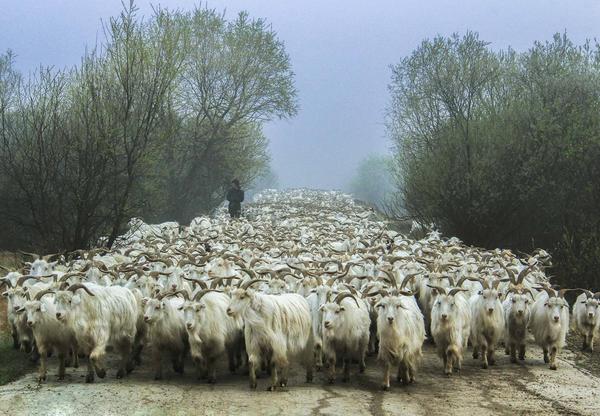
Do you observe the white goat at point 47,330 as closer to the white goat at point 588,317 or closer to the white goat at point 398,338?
the white goat at point 398,338

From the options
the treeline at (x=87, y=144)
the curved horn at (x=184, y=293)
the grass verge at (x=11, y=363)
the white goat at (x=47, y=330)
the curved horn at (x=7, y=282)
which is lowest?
the grass verge at (x=11, y=363)

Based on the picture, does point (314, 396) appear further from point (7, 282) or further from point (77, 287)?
point (7, 282)

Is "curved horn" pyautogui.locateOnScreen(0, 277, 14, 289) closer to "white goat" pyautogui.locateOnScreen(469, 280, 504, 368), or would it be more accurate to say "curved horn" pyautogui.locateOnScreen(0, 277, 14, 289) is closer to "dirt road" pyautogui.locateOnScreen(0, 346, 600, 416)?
"dirt road" pyautogui.locateOnScreen(0, 346, 600, 416)

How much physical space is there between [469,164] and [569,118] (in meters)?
3.77

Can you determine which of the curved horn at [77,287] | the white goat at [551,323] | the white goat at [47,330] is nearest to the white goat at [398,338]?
the white goat at [551,323]

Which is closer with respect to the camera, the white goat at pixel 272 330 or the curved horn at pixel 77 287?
the white goat at pixel 272 330

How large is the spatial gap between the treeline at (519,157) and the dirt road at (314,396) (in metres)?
11.8

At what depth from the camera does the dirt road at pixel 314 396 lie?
402 inches

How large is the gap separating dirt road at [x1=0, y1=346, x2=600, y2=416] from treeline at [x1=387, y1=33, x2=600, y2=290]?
38.7 feet

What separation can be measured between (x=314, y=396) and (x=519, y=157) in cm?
1750

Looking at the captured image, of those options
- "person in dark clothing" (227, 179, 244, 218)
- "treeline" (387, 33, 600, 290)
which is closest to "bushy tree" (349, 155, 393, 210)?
"person in dark clothing" (227, 179, 244, 218)

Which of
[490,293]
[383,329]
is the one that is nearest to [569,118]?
[490,293]

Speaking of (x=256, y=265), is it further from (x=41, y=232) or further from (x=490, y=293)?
(x=41, y=232)

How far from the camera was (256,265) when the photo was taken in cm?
1756
